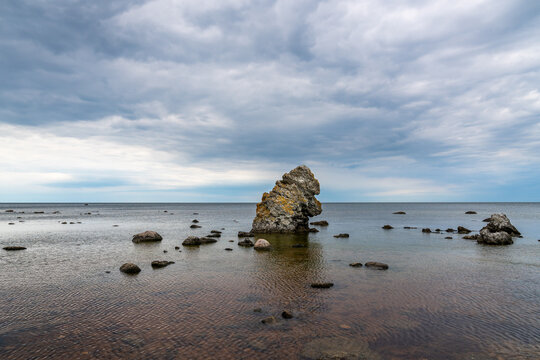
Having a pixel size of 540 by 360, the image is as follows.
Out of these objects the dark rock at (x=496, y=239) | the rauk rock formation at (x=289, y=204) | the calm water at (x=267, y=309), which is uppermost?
the rauk rock formation at (x=289, y=204)

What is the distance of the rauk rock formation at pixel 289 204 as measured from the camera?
50.4 meters

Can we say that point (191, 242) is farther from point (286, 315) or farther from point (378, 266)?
point (286, 315)

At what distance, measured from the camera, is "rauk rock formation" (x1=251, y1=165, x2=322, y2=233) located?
165 feet

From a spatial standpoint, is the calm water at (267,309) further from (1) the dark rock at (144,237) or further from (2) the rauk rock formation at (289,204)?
(2) the rauk rock formation at (289,204)

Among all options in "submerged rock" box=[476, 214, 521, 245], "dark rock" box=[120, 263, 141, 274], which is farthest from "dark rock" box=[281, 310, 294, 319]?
"submerged rock" box=[476, 214, 521, 245]

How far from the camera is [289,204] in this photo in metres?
51.7

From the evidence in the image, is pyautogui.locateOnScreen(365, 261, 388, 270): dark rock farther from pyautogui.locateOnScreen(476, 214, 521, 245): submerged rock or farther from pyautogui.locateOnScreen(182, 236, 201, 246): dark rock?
pyautogui.locateOnScreen(476, 214, 521, 245): submerged rock

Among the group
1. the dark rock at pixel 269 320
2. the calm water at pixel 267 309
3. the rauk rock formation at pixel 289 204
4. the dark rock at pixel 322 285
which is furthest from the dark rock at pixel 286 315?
the rauk rock formation at pixel 289 204

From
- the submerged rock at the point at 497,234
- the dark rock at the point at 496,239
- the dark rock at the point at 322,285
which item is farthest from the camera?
the submerged rock at the point at 497,234

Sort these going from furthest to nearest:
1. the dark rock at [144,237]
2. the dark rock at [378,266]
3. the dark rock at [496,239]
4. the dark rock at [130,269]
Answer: the dark rock at [144,237] < the dark rock at [496,239] < the dark rock at [378,266] < the dark rock at [130,269]

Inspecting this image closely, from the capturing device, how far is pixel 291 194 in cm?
5275

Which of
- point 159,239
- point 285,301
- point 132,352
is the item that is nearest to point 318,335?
point 285,301

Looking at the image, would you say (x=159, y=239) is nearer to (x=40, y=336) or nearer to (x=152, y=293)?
(x=152, y=293)

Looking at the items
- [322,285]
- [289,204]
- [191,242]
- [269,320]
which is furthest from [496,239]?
[191,242]
